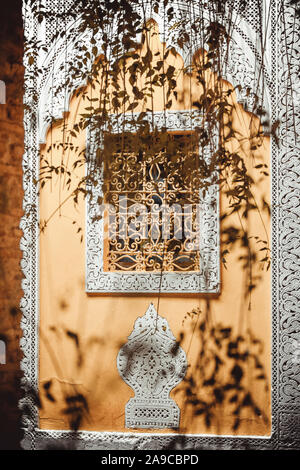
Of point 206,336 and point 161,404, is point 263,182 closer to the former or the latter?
point 206,336

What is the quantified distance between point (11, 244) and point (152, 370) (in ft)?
3.73

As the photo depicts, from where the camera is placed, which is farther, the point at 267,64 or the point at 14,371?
the point at 14,371

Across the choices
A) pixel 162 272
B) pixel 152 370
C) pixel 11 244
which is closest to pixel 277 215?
pixel 162 272

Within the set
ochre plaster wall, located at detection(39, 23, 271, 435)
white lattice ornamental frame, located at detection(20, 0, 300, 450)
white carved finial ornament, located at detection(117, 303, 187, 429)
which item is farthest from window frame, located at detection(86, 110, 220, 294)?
white lattice ornamental frame, located at detection(20, 0, 300, 450)

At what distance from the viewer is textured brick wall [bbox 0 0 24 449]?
8.54ft

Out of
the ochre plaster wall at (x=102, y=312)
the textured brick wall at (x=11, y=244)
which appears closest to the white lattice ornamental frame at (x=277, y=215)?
the ochre plaster wall at (x=102, y=312)

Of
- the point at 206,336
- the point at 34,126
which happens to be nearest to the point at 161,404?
the point at 206,336

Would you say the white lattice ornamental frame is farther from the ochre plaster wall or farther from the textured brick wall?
the textured brick wall

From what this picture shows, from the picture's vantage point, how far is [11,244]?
8.56 feet

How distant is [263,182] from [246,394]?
3.94 feet

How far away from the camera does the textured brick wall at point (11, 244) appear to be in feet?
8.54

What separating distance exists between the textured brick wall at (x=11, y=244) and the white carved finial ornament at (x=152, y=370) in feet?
2.26

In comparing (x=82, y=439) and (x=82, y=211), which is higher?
(x=82, y=211)

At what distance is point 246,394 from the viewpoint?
2.41m
